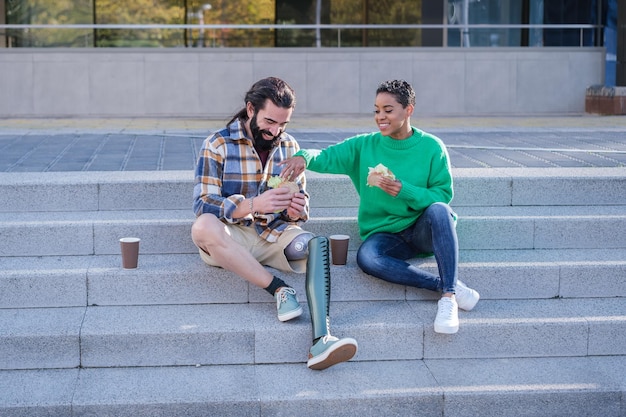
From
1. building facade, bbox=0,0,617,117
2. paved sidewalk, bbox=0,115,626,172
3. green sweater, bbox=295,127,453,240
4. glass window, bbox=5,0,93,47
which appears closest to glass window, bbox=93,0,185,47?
building facade, bbox=0,0,617,117

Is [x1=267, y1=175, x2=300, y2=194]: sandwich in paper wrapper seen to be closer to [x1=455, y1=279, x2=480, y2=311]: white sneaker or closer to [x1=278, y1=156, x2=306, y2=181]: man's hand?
[x1=278, y1=156, x2=306, y2=181]: man's hand

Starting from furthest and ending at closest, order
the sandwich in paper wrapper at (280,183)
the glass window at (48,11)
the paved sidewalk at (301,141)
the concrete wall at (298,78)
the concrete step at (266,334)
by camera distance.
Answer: the glass window at (48,11), the concrete wall at (298,78), the paved sidewalk at (301,141), the sandwich in paper wrapper at (280,183), the concrete step at (266,334)

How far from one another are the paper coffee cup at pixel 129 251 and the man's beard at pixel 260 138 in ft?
2.76

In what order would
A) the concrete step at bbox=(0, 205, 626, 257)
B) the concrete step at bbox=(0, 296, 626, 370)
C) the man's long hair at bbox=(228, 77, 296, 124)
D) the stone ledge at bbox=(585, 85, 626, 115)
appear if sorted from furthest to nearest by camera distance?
the stone ledge at bbox=(585, 85, 626, 115), the concrete step at bbox=(0, 205, 626, 257), the man's long hair at bbox=(228, 77, 296, 124), the concrete step at bbox=(0, 296, 626, 370)

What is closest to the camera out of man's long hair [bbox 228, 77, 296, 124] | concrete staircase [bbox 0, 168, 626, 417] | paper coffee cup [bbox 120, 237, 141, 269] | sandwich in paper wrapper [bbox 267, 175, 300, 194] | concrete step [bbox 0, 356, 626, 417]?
concrete step [bbox 0, 356, 626, 417]

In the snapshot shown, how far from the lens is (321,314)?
4891 mm

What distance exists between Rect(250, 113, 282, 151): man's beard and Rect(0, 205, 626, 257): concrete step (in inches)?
28.3

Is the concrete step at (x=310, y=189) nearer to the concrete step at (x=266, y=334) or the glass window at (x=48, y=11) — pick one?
the concrete step at (x=266, y=334)

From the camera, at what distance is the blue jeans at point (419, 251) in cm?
516

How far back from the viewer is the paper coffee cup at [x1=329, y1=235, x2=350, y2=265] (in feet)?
18.0

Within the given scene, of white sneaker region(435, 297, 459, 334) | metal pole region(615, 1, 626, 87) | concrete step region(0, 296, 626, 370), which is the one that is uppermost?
metal pole region(615, 1, 626, 87)

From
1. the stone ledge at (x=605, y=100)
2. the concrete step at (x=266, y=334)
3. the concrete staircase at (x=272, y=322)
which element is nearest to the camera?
the concrete staircase at (x=272, y=322)

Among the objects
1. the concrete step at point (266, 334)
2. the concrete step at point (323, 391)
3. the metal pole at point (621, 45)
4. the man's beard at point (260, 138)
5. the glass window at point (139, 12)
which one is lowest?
the concrete step at point (323, 391)

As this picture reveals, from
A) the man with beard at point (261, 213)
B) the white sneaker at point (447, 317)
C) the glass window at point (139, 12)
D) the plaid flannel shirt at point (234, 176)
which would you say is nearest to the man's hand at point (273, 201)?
the man with beard at point (261, 213)
